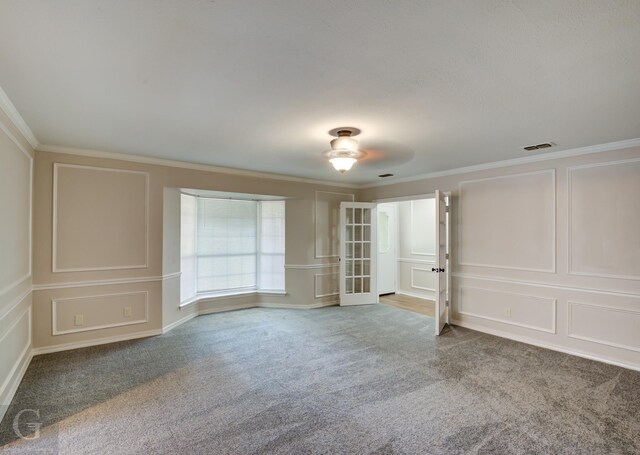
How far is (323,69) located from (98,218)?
349cm

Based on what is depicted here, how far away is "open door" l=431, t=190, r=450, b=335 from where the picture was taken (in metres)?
4.30

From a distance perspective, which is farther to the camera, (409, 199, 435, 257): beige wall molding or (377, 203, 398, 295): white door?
(377, 203, 398, 295): white door

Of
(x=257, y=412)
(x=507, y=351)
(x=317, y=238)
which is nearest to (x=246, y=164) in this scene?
(x=317, y=238)

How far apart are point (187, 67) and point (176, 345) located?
324 centimetres

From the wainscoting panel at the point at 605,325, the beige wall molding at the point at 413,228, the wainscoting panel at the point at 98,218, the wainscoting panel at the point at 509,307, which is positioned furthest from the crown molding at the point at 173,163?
the wainscoting panel at the point at 605,325

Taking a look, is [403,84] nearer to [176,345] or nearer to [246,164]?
[246,164]

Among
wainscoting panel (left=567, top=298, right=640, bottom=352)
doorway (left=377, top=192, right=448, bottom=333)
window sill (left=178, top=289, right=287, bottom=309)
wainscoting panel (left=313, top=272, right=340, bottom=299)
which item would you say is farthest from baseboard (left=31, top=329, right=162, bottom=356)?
wainscoting panel (left=567, top=298, right=640, bottom=352)

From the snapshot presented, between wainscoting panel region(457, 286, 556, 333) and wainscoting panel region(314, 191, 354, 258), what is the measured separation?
2356mm

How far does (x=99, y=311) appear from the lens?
3.86 metres

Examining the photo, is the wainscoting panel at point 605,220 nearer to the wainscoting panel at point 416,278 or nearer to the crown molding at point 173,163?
the wainscoting panel at point 416,278

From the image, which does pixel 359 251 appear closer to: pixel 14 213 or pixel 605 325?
pixel 605 325

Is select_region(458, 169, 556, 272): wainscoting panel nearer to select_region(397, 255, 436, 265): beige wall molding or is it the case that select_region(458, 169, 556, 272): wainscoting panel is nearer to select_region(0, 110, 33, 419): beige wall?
select_region(397, 255, 436, 265): beige wall molding

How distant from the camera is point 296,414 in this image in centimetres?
239

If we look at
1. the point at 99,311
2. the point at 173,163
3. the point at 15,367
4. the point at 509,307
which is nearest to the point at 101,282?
the point at 99,311
